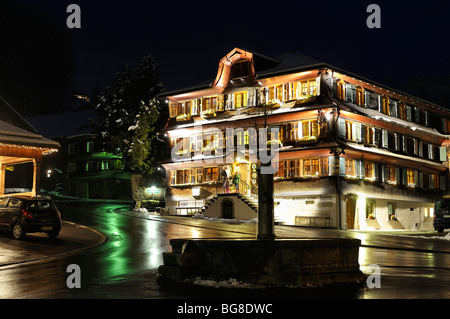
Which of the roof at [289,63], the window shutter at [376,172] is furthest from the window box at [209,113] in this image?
→ the window shutter at [376,172]

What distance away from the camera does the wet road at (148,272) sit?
10789 millimetres

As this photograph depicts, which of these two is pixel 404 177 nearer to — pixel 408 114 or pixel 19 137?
pixel 408 114

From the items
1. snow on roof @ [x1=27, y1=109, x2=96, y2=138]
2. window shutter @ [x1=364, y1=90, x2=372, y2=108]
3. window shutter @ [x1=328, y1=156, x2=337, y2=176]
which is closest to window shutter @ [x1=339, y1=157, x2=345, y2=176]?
window shutter @ [x1=328, y1=156, x2=337, y2=176]

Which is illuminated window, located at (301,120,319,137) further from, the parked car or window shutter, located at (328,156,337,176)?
the parked car

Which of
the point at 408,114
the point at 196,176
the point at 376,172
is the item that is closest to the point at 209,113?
the point at 196,176

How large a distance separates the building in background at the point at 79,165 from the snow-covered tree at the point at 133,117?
13.0m

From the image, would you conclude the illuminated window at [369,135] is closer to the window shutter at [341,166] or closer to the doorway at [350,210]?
the window shutter at [341,166]

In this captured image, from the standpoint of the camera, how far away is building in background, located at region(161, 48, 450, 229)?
3847cm

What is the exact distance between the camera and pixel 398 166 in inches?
1746

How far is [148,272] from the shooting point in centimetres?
1406

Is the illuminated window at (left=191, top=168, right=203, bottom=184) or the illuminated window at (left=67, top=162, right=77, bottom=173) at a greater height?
the illuminated window at (left=67, top=162, right=77, bottom=173)

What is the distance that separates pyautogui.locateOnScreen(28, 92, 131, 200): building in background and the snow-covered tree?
12988 mm

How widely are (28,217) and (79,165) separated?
162 feet
